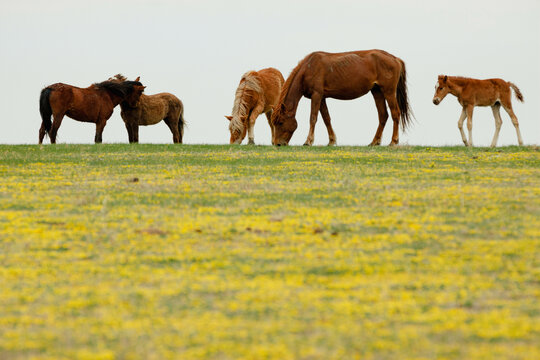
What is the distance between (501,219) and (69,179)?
662 cm

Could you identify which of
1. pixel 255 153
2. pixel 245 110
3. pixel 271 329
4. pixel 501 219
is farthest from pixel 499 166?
pixel 271 329

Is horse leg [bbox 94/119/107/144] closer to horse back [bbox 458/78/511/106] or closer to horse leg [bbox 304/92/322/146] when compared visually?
horse leg [bbox 304/92/322/146]

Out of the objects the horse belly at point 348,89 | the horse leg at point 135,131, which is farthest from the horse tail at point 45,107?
the horse belly at point 348,89

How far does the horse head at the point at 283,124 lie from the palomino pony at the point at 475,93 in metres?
4.66

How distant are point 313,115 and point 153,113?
23.2 feet

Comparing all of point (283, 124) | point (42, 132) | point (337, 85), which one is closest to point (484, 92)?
point (337, 85)

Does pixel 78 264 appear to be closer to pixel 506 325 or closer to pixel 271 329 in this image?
pixel 271 329

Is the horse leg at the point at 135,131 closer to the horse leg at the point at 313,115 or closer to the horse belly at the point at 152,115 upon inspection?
the horse belly at the point at 152,115

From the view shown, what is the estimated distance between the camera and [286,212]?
349 inches

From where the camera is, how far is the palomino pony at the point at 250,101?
21406mm

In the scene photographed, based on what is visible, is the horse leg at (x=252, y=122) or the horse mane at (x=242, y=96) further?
the horse leg at (x=252, y=122)

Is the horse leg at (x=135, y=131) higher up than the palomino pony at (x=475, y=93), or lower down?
lower down

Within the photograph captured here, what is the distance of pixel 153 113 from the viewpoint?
24719 mm

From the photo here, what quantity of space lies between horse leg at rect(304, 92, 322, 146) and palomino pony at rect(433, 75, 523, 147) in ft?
13.1
